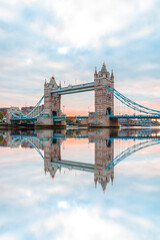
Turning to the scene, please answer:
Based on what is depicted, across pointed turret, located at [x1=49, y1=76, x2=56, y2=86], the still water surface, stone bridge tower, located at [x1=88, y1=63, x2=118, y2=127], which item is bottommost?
the still water surface

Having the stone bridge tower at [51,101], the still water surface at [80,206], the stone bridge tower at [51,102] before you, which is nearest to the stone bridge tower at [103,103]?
the stone bridge tower at [51,102]

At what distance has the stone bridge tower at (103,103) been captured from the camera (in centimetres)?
4656

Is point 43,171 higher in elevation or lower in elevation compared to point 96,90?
lower

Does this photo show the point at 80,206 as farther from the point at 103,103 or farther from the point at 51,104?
the point at 51,104

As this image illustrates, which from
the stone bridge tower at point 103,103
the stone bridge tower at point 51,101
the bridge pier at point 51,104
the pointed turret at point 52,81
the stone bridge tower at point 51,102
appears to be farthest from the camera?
the pointed turret at point 52,81

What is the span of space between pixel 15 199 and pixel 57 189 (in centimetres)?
86

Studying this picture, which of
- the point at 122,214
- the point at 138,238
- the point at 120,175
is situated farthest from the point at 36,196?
the point at 120,175

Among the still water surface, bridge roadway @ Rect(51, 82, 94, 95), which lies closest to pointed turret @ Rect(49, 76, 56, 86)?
bridge roadway @ Rect(51, 82, 94, 95)

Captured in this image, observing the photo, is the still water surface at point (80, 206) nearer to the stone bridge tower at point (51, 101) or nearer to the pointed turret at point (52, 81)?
the stone bridge tower at point (51, 101)

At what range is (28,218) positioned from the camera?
8.30ft

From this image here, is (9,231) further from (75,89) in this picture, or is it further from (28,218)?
(75,89)

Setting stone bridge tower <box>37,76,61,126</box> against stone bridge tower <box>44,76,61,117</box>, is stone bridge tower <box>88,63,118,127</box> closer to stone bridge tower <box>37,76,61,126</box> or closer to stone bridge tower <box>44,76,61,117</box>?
stone bridge tower <box>37,76,61,126</box>

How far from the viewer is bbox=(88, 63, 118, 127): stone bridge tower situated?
46.6 metres

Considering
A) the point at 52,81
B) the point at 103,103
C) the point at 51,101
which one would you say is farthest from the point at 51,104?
the point at 103,103
